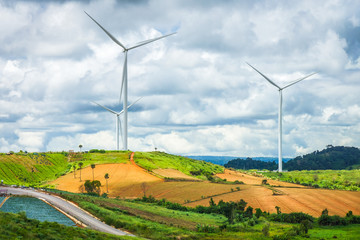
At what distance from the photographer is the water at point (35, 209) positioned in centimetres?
8888

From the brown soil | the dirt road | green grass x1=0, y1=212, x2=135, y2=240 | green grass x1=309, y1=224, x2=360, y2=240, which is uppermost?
green grass x1=0, y1=212, x2=135, y2=240

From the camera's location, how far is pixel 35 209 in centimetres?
9962

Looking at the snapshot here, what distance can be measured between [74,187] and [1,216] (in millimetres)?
118999

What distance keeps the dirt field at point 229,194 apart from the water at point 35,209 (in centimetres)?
5510

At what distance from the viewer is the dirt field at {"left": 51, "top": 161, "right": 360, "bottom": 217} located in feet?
453

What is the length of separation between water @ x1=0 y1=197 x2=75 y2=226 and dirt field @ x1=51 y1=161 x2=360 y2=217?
181 feet

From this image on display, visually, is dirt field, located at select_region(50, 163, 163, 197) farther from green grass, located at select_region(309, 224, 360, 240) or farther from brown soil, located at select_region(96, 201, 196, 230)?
green grass, located at select_region(309, 224, 360, 240)

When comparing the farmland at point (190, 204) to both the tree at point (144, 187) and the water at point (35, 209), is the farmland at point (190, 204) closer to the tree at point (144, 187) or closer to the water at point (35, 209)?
the tree at point (144, 187)

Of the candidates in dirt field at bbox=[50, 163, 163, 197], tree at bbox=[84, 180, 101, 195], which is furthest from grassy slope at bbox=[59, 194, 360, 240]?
→ dirt field at bbox=[50, 163, 163, 197]

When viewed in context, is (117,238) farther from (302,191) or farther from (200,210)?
(302,191)

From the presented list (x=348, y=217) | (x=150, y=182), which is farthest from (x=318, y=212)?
(x=150, y=182)

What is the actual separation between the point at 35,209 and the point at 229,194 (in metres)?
77.9

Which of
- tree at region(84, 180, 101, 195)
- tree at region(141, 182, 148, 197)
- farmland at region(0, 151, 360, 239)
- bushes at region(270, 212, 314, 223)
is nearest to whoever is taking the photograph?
farmland at region(0, 151, 360, 239)

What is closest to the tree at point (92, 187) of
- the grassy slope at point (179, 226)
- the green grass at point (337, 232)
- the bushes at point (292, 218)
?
the grassy slope at point (179, 226)
